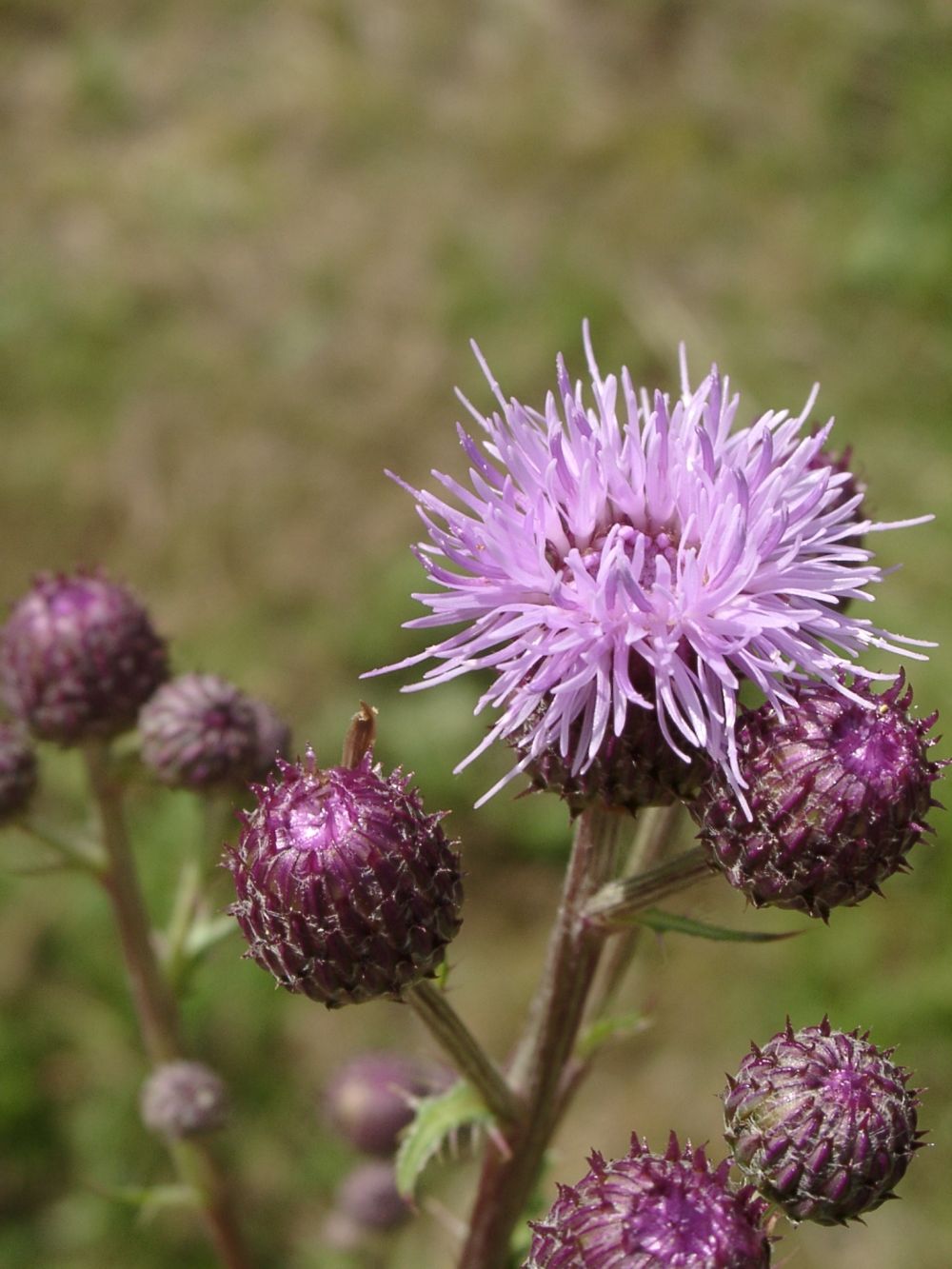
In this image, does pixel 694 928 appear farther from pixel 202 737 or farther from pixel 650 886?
pixel 202 737

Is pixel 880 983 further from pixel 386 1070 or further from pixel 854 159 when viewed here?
pixel 854 159

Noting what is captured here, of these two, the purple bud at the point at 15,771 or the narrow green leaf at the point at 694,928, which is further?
the purple bud at the point at 15,771

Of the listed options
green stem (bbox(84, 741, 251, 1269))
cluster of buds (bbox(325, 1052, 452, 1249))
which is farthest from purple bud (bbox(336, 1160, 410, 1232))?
green stem (bbox(84, 741, 251, 1269))

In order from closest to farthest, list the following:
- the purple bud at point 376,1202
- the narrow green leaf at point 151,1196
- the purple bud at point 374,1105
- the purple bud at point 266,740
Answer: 1. the narrow green leaf at point 151,1196
2. the purple bud at point 266,740
3. the purple bud at point 374,1105
4. the purple bud at point 376,1202

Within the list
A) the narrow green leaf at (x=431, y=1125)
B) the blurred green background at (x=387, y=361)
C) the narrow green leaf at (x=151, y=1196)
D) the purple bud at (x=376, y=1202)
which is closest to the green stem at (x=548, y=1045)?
the narrow green leaf at (x=431, y=1125)

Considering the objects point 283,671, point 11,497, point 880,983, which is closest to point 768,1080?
point 880,983

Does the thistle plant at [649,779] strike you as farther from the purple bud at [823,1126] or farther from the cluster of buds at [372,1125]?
the cluster of buds at [372,1125]

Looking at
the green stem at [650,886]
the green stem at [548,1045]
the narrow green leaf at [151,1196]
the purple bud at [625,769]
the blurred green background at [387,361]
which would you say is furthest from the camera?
the blurred green background at [387,361]
